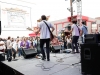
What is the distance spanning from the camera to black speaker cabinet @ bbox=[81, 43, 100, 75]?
194cm

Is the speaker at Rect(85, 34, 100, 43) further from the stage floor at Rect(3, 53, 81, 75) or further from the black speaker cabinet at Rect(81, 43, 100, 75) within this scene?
the stage floor at Rect(3, 53, 81, 75)

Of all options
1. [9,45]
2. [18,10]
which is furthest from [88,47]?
[18,10]

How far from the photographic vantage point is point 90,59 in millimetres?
2012

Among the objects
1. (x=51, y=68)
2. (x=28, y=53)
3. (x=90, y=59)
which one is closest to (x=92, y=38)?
(x=90, y=59)

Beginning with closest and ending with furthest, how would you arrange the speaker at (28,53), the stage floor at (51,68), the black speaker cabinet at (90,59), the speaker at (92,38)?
the black speaker cabinet at (90,59), the speaker at (92,38), the stage floor at (51,68), the speaker at (28,53)

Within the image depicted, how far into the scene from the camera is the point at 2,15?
49.2 ft

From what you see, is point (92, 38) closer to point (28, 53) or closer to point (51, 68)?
point (51, 68)

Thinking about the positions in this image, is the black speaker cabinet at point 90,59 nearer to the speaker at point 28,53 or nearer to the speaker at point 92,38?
the speaker at point 92,38

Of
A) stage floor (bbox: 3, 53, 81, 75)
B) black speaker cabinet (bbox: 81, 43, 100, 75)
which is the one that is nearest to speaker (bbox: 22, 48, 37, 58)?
stage floor (bbox: 3, 53, 81, 75)

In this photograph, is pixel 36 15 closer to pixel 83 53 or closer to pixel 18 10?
pixel 18 10

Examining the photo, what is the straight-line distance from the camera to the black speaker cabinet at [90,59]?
6.37 ft

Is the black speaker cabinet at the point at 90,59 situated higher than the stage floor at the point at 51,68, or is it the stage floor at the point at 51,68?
the black speaker cabinet at the point at 90,59

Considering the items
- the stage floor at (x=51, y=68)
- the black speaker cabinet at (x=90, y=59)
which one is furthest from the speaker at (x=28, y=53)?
the black speaker cabinet at (x=90, y=59)

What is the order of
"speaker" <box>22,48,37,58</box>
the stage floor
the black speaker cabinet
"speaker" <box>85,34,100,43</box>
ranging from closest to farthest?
1. the black speaker cabinet
2. "speaker" <box>85,34,100,43</box>
3. the stage floor
4. "speaker" <box>22,48,37,58</box>
